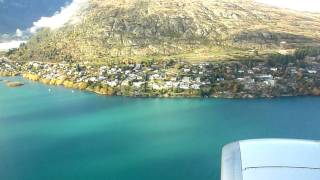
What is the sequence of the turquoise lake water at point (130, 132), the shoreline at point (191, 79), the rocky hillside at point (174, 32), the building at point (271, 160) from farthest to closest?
the rocky hillside at point (174, 32)
the shoreline at point (191, 79)
the turquoise lake water at point (130, 132)
the building at point (271, 160)

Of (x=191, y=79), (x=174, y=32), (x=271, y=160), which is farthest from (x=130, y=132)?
(x=174, y=32)

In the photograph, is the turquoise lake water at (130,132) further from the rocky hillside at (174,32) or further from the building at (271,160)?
the rocky hillside at (174,32)

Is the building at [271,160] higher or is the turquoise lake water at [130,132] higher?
the building at [271,160]

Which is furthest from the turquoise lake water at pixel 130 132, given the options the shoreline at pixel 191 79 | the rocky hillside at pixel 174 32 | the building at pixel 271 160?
the rocky hillside at pixel 174 32

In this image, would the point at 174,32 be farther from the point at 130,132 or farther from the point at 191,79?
the point at 130,132

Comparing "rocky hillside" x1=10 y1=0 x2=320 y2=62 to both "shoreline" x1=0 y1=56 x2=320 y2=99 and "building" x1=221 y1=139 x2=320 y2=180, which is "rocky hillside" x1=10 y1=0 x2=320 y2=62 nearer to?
"shoreline" x1=0 y1=56 x2=320 y2=99

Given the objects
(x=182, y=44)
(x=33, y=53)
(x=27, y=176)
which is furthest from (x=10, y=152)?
(x=33, y=53)

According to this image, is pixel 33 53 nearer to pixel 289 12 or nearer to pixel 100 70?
pixel 100 70
